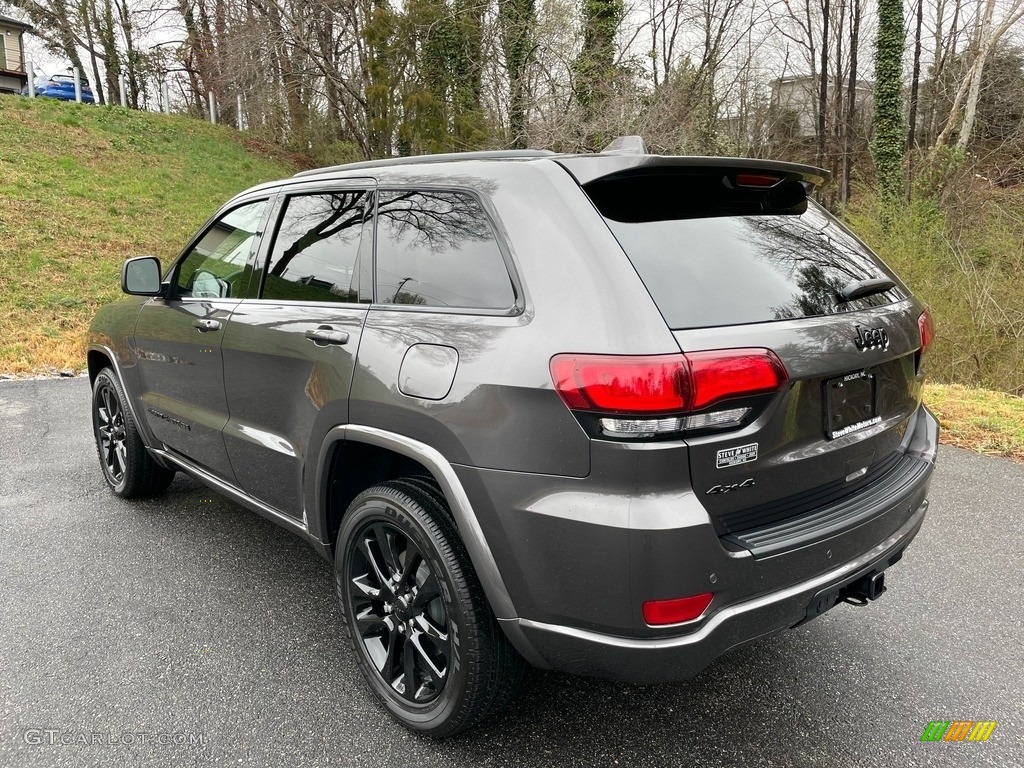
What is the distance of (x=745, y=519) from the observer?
183 centimetres

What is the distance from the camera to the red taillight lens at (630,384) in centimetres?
168

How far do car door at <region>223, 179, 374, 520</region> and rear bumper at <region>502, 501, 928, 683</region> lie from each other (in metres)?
0.97

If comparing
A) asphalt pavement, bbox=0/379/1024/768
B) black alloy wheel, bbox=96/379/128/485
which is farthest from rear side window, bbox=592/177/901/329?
black alloy wheel, bbox=96/379/128/485

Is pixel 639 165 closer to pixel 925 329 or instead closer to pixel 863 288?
pixel 863 288

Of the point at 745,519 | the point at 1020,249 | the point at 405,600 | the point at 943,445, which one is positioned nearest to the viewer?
the point at 745,519

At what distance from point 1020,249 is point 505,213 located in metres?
9.90

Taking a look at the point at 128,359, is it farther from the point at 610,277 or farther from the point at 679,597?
the point at 679,597

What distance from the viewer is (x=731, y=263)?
2.01 metres

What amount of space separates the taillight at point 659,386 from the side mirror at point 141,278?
101 inches

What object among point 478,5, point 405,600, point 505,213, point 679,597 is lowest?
point 405,600

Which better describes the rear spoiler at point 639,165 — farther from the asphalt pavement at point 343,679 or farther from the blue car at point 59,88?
the blue car at point 59,88

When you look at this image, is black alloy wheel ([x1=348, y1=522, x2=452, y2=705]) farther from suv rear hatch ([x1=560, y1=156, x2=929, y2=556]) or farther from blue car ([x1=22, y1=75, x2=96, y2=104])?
blue car ([x1=22, y1=75, x2=96, y2=104])

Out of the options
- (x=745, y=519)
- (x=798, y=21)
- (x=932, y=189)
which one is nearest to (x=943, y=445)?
(x=745, y=519)

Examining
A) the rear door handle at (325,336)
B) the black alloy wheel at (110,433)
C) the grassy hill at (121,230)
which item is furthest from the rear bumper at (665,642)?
the grassy hill at (121,230)
